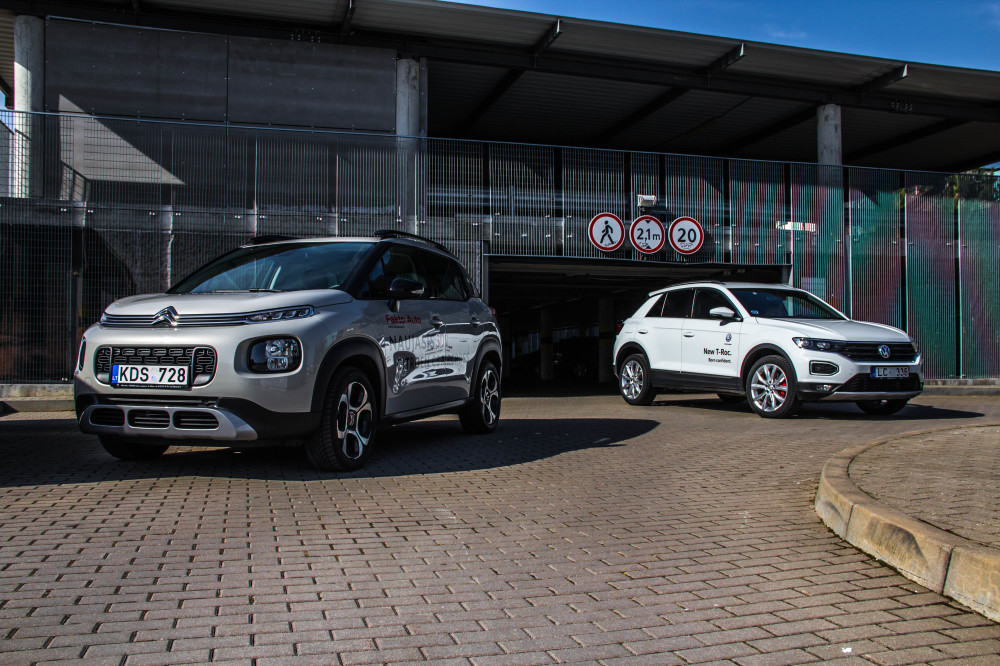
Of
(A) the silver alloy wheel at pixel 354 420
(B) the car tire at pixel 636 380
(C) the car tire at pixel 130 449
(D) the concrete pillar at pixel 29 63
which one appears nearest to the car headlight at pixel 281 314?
(A) the silver alloy wheel at pixel 354 420

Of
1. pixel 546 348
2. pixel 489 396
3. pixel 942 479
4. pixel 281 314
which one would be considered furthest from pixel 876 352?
pixel 546 348

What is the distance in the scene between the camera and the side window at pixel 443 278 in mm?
7832

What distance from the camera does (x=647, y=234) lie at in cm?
1609

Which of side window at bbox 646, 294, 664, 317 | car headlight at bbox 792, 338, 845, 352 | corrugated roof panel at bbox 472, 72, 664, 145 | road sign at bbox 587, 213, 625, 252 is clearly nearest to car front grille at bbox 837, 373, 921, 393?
car headlight at bbox 792, 338, 845, 352

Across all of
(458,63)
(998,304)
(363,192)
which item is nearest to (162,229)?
(363,192)

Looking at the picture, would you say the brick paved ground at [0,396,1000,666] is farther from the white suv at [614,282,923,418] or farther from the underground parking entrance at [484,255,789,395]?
the underground parking entrance at [484,255,789,395]

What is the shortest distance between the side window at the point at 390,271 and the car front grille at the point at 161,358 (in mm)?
1352

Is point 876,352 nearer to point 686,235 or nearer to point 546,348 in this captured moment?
point 686,235

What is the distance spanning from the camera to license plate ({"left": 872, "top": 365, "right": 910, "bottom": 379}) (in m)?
10.1

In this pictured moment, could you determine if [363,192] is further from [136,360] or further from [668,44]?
[136,360]

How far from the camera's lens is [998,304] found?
718 inches

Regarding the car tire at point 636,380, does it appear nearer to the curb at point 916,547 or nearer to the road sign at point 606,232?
the road sign at point 606,232

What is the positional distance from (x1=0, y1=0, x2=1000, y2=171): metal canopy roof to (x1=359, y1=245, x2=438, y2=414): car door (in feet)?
34.9

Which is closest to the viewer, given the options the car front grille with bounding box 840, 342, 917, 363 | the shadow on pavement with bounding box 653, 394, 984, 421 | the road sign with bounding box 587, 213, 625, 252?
the car front grille with bounding box 840, 342, 917, 363
